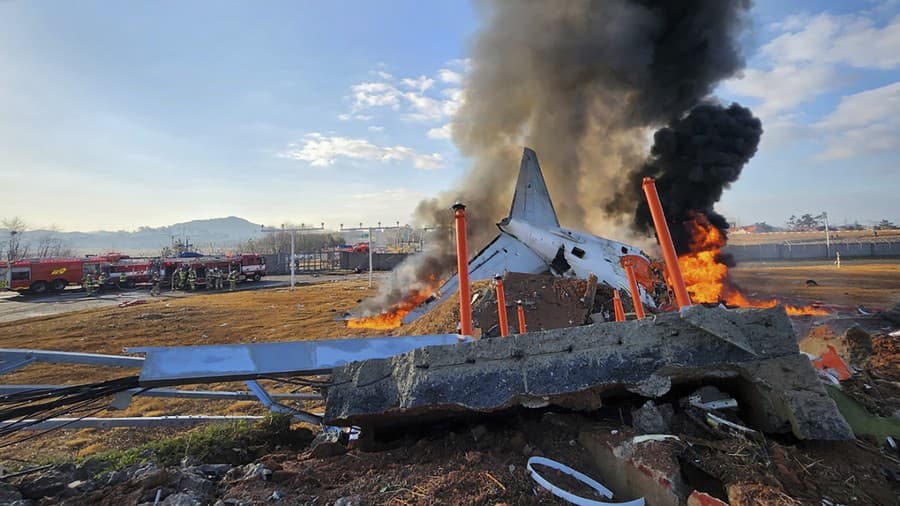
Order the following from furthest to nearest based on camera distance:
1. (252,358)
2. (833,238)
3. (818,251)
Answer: (833,238) → (818,251) → (252,358)

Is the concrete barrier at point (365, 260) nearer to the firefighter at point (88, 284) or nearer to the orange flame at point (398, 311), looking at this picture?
the firefighter at point (88, 284)

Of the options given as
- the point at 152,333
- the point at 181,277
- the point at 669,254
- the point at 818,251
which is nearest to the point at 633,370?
the point at 669,254

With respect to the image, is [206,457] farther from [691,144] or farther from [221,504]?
[691,144]

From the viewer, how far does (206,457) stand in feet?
11.4

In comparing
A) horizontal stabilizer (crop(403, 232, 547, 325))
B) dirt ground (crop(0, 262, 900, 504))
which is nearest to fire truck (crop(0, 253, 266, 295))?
dirt ground (crop(0, 262, 900, 504))

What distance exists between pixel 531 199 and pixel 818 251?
41513mm

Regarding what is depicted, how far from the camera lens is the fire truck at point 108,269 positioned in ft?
92.3

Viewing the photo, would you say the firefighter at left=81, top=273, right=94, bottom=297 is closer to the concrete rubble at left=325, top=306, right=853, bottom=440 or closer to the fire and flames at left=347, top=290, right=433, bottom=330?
the fire and flames at left=347, top=290, right=433, bottom=330

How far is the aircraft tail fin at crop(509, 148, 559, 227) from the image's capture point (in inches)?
584

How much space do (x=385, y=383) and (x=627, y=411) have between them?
5.75 ft

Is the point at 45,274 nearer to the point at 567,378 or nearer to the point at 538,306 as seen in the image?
the point at 538,306

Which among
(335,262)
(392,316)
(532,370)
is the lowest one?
(392,316)

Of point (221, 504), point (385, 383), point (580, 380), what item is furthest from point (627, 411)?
point (221, 504)

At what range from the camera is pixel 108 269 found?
31.1m
